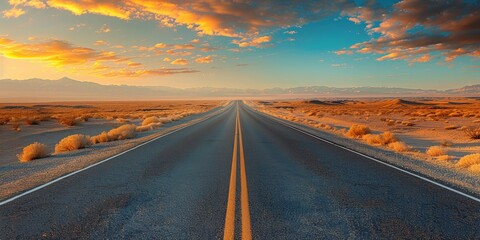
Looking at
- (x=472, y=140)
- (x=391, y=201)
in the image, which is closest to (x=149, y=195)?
(x=391, y=201)

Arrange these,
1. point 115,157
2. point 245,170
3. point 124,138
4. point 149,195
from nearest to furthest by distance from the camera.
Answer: point 149,195 < point 245,170 < point 115,157 < point 124,138

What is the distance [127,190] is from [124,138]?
44.2 ft

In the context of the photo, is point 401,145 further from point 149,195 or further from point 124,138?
point 124,138

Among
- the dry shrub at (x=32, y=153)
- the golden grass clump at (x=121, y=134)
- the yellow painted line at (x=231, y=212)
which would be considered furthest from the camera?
the golden grass clump at (x=121, y=134)

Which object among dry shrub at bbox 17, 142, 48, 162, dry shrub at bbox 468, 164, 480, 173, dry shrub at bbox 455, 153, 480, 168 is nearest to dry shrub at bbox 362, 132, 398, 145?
dry shrub at bbox 455, 153, 480, 168

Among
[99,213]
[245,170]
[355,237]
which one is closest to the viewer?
[355,237]

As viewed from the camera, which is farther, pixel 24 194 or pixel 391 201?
pixel 24 194

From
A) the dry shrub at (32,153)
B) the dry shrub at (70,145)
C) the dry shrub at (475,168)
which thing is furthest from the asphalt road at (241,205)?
the dry shrub at (70,145)

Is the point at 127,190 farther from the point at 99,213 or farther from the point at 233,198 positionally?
the point at 233,198

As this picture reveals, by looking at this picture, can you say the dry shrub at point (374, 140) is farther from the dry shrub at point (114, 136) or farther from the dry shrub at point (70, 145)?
the dry shrub at point (70, 145)

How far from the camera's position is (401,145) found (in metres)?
14.9

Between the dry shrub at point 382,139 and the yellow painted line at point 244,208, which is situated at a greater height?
the yellow painted line at point 244,208

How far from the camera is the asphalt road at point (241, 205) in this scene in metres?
4.75

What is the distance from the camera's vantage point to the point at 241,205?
5949mm
